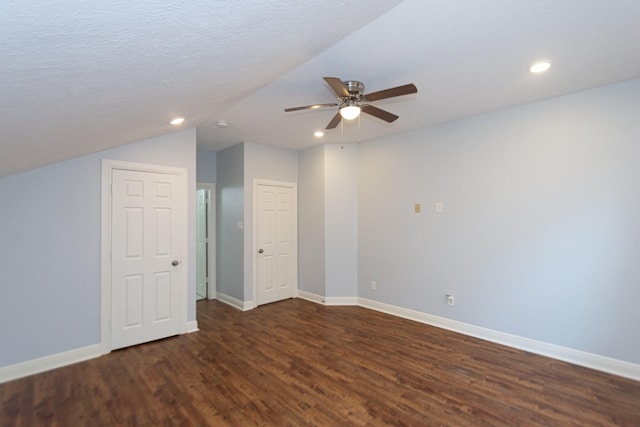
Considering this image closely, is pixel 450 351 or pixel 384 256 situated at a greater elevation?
pixel 384 256

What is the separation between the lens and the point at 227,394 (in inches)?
98.8

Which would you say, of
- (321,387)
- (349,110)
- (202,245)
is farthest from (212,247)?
(349,110)

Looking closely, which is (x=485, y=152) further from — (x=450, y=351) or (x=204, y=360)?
(x=204, y=360)

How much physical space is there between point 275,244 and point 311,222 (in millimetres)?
745

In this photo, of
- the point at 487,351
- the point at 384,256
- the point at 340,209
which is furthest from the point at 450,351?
the point at 340,209

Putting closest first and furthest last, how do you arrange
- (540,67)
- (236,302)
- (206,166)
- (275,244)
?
(540,67) → (236,302) → (275,244) → (206,166)

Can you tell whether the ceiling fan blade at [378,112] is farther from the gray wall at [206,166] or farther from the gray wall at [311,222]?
the gray wall at [206,166]

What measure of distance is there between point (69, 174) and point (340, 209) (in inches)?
140

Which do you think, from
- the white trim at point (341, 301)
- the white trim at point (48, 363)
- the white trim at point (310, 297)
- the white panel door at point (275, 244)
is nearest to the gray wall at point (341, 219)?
the white trim at point (341, 301)

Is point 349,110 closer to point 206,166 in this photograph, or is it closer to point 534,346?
point 534,346

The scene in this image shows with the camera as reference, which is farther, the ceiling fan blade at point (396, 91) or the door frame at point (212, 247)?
the door frame at point (212, 247)

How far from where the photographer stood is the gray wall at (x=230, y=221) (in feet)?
16.1

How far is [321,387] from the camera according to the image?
2602 mm

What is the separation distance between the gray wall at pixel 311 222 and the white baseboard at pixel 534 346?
1394 millimetres
